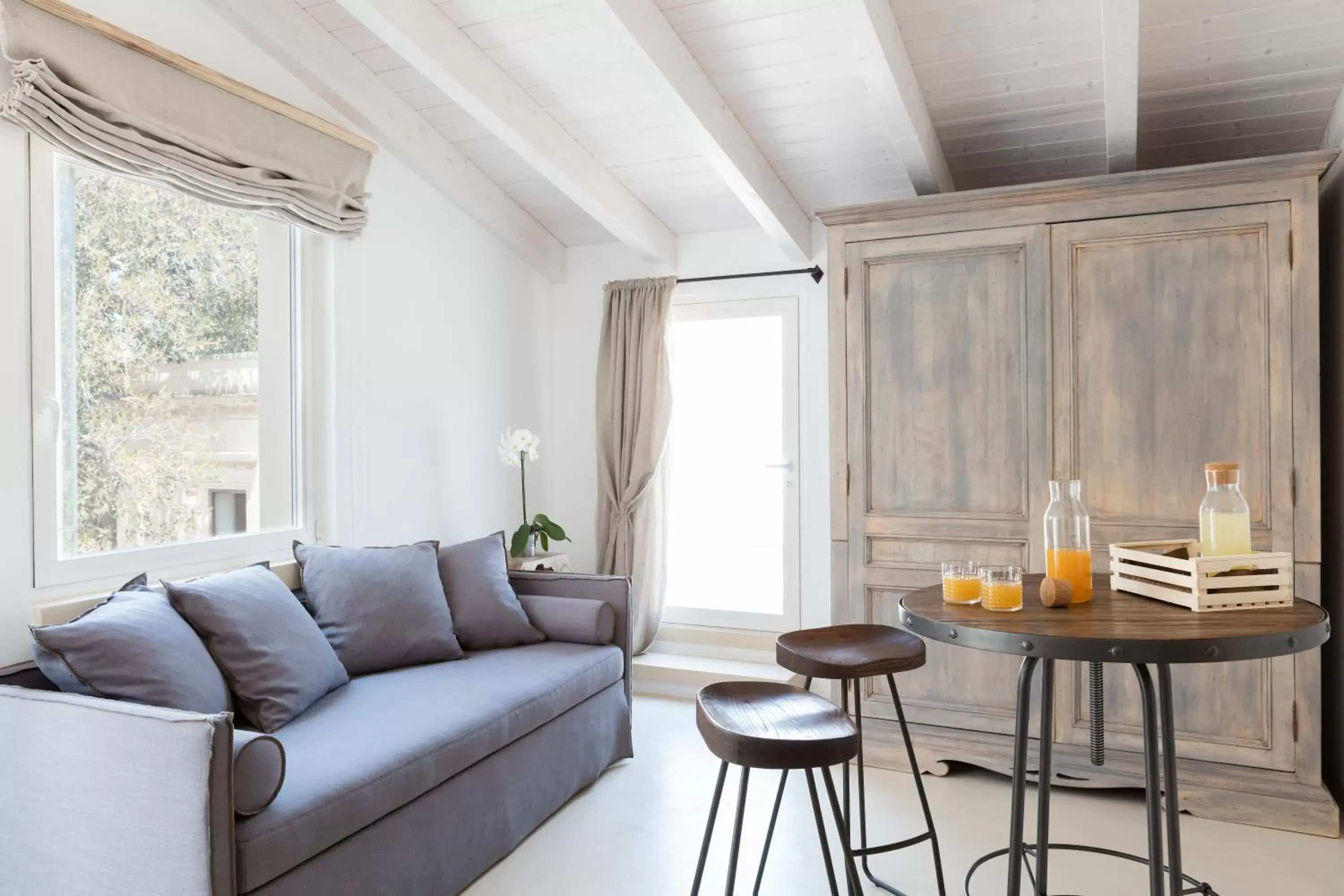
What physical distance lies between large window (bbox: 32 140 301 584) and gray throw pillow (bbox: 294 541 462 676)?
0.35m

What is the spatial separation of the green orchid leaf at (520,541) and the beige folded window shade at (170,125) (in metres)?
1.50

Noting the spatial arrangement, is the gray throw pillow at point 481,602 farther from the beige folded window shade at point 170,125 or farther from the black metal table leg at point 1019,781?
the black metal table leg at point 1019,781

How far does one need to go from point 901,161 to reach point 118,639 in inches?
121

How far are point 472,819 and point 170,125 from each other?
221 centimetres

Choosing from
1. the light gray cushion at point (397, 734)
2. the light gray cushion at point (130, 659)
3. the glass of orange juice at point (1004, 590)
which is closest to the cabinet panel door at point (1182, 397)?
the glass of orange juice at point (1004, 590)

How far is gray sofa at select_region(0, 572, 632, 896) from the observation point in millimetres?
1688

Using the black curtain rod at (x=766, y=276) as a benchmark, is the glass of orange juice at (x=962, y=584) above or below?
below

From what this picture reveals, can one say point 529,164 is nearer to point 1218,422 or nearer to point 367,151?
point 367,151

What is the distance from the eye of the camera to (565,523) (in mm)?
4734

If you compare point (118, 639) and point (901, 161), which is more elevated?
point (901, 161)

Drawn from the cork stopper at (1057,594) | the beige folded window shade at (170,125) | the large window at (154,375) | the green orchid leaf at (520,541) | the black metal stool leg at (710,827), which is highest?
the beige folded window shade at (170,125)

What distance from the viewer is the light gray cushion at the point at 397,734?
6.02 feet

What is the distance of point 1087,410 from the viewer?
3049 millimetres

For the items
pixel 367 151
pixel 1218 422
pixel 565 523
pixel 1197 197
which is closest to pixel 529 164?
pixel 367 151
